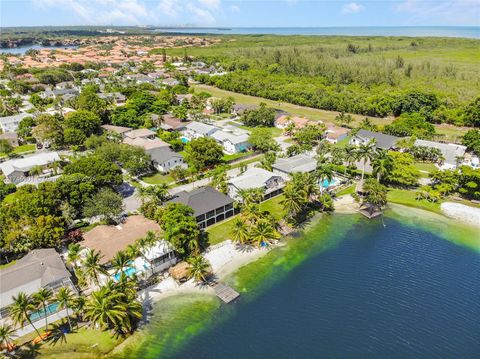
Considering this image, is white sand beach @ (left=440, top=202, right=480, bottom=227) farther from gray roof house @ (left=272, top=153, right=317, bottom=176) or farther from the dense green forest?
the dense green forest

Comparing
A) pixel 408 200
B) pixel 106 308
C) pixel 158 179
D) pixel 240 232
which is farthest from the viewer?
pixel 158 179

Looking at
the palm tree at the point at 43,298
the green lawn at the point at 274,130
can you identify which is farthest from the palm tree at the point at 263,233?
the green lawn at the point at 274,130

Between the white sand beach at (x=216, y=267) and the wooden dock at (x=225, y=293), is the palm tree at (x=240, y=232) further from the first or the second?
the wooden dock at (x=225, y=293)

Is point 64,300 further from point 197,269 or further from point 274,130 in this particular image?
point 274,130

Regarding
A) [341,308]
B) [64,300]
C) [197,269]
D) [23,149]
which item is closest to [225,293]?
[197,269]

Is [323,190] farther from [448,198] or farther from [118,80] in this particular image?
[118,80]

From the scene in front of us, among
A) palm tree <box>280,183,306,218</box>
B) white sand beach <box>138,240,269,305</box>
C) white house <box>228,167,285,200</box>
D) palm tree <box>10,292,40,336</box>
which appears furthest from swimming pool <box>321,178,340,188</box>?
Answer: palm tree <box>10,292,40,336</box>

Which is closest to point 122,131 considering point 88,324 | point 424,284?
point 88,324
